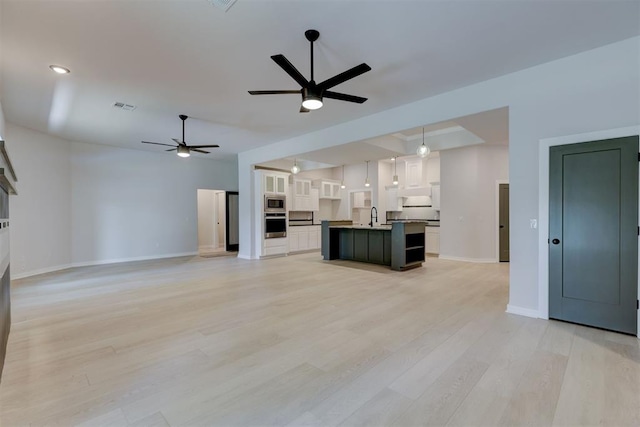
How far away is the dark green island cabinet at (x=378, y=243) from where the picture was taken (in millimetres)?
6027

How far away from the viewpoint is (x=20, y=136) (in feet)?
18.7

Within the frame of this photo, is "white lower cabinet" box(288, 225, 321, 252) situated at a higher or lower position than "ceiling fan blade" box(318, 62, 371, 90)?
lower

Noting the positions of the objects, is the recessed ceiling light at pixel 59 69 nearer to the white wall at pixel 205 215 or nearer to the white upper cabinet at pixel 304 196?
the white upper cabinet at pixel 304 196

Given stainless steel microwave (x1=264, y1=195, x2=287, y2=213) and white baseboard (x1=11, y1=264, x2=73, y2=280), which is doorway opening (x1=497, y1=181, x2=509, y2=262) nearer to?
stainless steel microwave (x1=264, y1=195, x2=287, y2=213)

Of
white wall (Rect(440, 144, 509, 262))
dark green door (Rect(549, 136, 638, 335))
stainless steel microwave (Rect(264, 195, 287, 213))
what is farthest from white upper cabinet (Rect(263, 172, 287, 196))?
dark green door (Rect(549, 136, 638, 335))

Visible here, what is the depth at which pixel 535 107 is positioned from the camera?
344 centimetres

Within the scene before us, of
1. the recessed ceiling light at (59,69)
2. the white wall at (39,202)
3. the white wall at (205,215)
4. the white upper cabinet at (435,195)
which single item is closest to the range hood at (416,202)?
the white upper cabinet at (435,195)

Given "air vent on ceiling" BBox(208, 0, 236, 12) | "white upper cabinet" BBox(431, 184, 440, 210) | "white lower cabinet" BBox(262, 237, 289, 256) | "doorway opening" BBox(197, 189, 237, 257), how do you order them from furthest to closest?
"doorway opening" BBox(197, 189, 237, 257) → "white upper cabinet" BBox(431, 184, 440, 210) → "white lower cabinet" BBox(262, 237, 289, 256) → "air vent on ceiling" BBox(208, 0, 236, 12)

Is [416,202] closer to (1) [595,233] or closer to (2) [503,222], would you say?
(2) [503,222]

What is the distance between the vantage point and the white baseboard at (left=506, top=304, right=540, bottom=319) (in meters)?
3.40

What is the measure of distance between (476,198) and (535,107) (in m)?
4.11

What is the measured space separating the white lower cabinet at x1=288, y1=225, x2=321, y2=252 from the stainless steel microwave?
84 cm

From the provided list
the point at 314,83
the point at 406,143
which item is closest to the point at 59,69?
the point at 314,83

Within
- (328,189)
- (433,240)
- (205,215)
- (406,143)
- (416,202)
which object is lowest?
(433,240)
